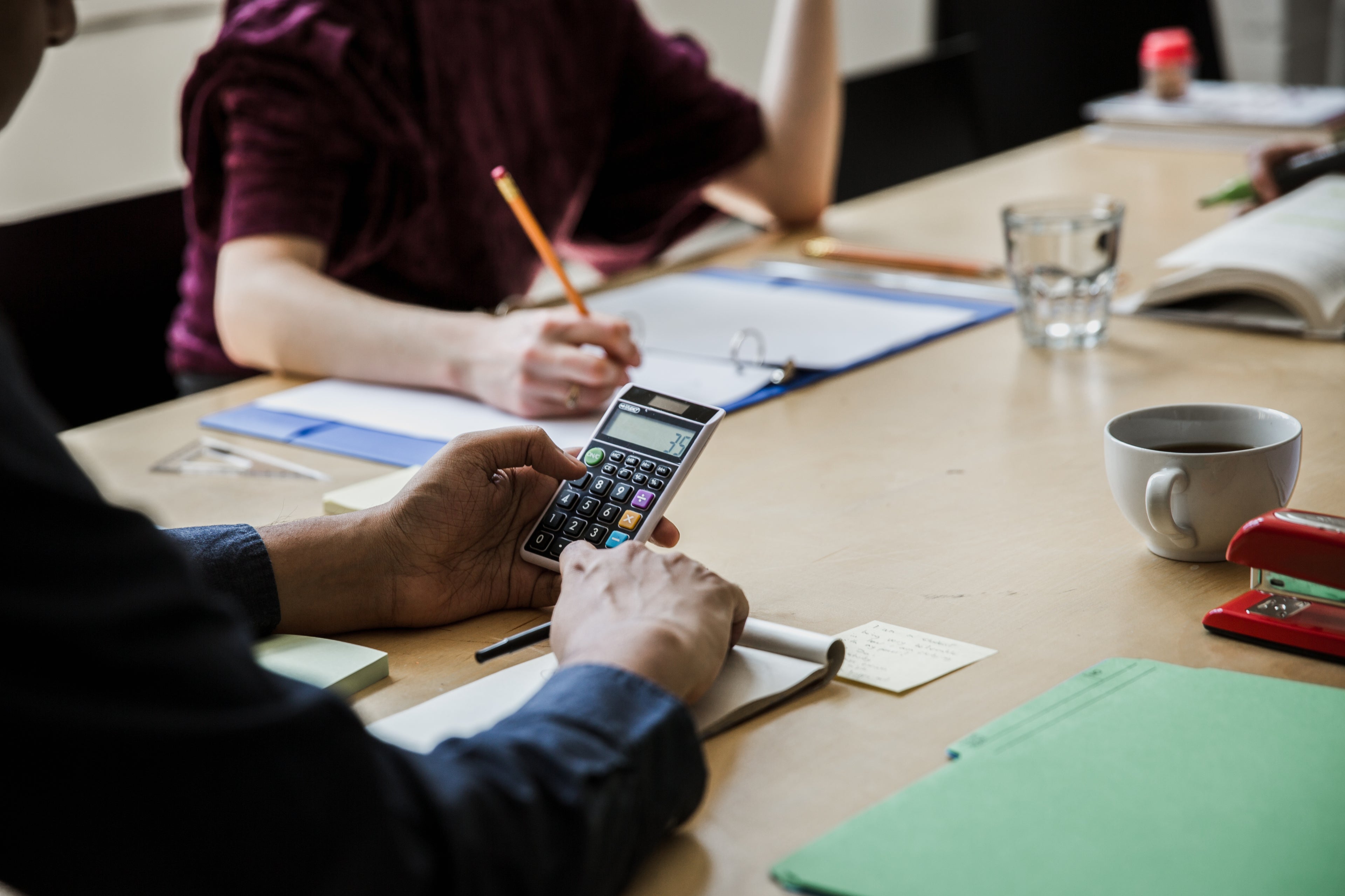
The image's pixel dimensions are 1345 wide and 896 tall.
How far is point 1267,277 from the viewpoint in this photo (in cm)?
129

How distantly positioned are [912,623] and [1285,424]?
26cm

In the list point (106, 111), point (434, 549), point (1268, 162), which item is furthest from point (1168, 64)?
point (106, 111)

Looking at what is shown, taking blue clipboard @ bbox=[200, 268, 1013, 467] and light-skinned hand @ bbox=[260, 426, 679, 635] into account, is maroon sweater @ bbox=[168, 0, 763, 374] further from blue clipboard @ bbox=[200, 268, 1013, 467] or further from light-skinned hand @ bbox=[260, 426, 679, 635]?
light-skinned hand @ bbox=[260, 426, 679, 635]

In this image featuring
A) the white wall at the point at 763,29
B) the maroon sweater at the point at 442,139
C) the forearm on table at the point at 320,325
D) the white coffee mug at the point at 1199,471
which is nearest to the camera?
the white coffee mug at the point at 1199,471

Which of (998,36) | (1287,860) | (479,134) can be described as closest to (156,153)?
(479,134)

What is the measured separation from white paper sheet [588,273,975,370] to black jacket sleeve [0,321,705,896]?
33.1 inches

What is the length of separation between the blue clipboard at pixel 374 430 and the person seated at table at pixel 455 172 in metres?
0.09

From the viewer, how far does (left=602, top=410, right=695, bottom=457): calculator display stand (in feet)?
2.89

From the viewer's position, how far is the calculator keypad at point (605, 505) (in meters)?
0.85

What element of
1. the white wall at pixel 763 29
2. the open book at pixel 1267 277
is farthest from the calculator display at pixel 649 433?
the white wall at pixel 763 29

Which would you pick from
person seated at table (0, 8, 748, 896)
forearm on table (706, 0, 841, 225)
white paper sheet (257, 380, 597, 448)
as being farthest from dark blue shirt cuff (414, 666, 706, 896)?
forearm on table (706, 0, 841, 225)

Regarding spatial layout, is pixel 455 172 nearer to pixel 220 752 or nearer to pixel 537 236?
pixel 537 236

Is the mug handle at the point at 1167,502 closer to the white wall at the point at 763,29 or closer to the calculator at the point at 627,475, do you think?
the calculator at the point at 627,475

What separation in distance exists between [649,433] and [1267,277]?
2.32 feet
